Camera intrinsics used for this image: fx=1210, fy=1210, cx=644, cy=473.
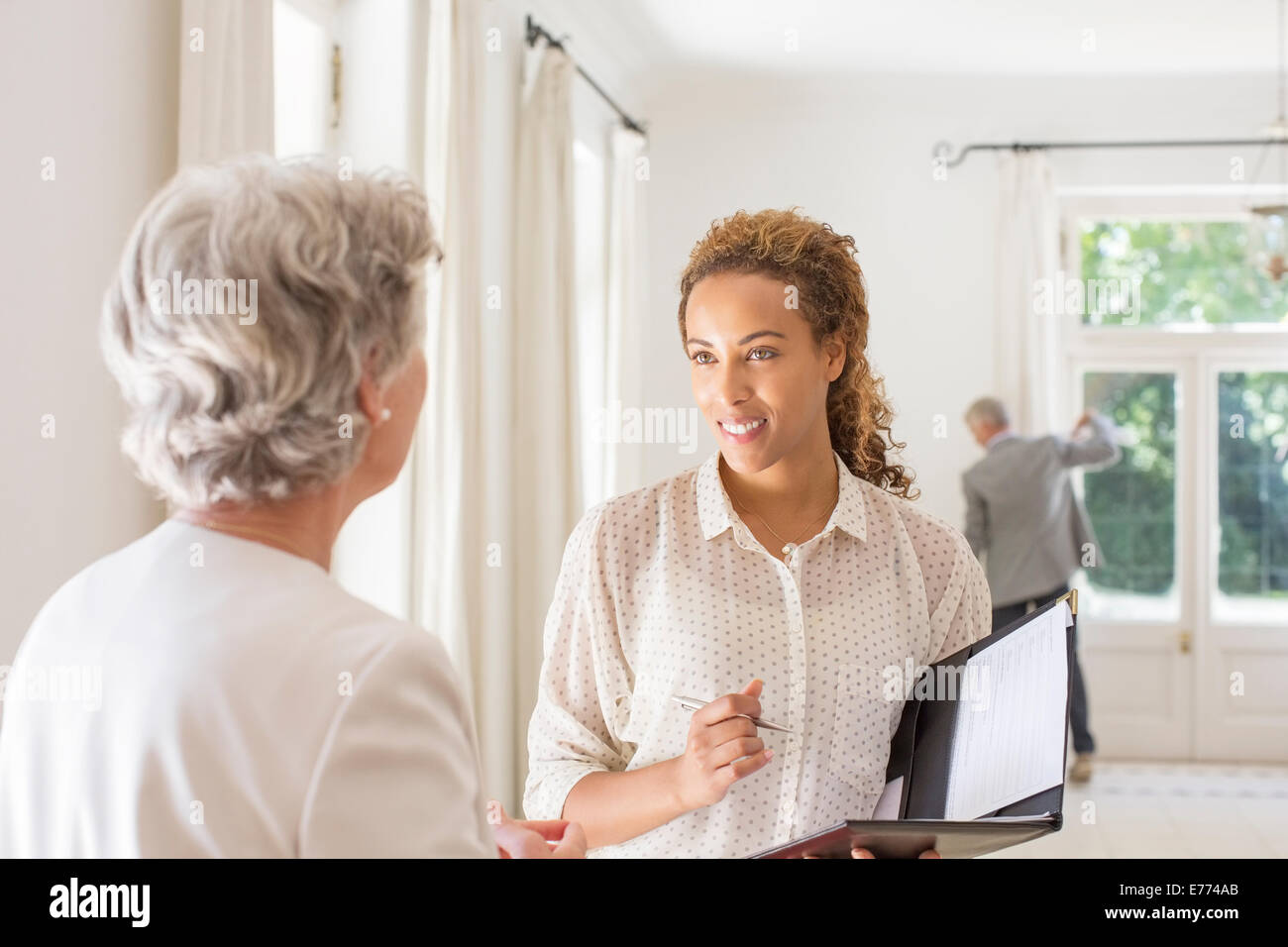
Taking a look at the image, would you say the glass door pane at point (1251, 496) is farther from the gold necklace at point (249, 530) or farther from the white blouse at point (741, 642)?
the gold necklace at point (249, 530)

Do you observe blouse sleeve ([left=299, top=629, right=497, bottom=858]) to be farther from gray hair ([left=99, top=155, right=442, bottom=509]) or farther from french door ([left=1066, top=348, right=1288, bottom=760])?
french door ([left=1066, top=348, right=1288, bottom=760])

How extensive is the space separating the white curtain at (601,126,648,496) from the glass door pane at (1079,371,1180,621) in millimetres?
2655

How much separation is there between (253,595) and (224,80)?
1.72 metres

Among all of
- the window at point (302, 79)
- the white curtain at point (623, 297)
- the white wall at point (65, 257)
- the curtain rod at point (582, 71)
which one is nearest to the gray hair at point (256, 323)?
the white wall at point (65, 257)

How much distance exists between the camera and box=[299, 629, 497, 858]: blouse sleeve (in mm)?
755

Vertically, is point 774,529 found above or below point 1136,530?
above

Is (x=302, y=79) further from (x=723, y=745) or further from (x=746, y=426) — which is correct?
(x=723, y=745)

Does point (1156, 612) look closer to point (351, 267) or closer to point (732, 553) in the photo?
point (732, 553)

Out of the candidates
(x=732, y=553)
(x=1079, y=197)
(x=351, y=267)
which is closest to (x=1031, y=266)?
(x=1079, y=197)

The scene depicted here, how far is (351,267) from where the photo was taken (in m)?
0.85

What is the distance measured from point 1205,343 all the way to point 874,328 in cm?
183

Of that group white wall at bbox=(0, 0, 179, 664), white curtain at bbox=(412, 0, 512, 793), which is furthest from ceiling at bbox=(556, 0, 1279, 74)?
white wall at bbox=(0, 0, 179, 664)

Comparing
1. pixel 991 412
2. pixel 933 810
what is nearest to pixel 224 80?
pixel 933 810

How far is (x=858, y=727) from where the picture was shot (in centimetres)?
142
